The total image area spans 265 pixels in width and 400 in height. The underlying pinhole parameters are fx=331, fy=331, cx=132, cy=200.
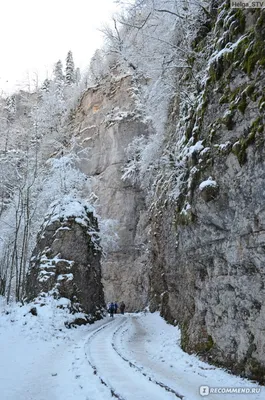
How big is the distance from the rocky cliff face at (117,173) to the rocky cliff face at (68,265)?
13007 mm

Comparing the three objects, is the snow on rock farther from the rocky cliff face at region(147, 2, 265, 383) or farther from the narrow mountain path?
the narrow mountain path

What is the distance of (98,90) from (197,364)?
42442 millimetres

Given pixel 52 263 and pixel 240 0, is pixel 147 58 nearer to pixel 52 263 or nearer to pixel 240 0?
pixel 240 0

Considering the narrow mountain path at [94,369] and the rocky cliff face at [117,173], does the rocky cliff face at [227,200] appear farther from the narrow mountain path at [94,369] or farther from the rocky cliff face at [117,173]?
the rocky cliff face at [117,173]

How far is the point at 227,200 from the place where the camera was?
8.67 metres

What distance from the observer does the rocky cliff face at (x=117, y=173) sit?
36750 millimetres

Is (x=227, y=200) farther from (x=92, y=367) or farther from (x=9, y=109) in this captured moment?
(x=9, y=109)

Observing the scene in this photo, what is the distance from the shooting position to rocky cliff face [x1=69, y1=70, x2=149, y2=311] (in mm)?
36750

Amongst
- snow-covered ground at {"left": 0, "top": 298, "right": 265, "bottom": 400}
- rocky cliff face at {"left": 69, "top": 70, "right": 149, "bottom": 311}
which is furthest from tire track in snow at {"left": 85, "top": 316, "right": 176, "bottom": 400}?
rocky cliff face at {"left": 69, "top": 70, "right": 149, "bottom": 311}

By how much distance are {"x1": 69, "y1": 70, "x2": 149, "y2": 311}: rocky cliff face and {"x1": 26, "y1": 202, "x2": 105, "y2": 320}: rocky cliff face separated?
42.7ft

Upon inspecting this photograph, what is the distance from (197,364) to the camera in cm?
951

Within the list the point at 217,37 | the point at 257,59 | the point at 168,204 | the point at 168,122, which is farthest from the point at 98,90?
the point at 257,59

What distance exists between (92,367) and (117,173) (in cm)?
3208

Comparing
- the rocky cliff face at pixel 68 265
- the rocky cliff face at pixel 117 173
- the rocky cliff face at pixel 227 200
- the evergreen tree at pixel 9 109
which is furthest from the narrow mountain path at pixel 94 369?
the rocky cliff face at pixel 117 173
